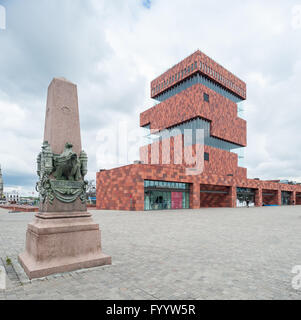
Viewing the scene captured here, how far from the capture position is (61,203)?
600cm

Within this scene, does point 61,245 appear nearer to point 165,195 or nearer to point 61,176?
point 61,176

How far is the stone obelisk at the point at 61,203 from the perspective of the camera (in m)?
5.33

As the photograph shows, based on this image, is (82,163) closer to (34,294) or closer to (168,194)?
(34,294)

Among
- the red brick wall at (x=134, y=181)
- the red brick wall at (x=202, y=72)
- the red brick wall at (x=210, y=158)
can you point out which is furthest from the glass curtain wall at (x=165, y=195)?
the red brick wall at (x=202, y=72)

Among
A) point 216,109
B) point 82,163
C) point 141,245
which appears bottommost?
point 141,245

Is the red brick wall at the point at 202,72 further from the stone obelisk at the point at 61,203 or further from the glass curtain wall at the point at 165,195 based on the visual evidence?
the stone obelisk at the point at 61,203

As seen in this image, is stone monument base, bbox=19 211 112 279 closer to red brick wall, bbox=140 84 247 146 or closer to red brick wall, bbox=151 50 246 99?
red brick wall, bbox=140 84 247 146

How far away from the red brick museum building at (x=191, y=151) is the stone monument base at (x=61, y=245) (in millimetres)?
24304

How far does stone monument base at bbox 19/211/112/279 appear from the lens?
520 centimetres

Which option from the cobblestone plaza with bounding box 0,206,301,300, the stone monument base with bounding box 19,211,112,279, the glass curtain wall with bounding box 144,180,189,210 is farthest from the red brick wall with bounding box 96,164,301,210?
the stone monument base with bounding box 19,211,112,279

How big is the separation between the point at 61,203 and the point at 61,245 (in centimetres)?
106

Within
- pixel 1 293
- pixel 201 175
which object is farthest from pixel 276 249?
pixel 201 175

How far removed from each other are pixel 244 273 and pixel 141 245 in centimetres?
393
